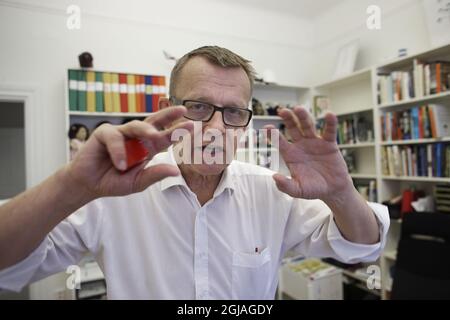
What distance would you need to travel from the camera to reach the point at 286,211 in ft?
2.05

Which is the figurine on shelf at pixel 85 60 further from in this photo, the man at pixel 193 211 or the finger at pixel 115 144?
the finger at pixel 115 144

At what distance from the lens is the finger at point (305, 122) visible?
0.34 meters

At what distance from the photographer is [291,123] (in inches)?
14.2

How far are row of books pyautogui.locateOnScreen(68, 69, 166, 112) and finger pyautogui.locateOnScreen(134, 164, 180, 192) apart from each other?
3.42ft

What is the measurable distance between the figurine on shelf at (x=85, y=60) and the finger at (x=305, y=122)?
1480 mm

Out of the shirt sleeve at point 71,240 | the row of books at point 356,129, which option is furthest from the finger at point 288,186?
the row of books at point 356,129

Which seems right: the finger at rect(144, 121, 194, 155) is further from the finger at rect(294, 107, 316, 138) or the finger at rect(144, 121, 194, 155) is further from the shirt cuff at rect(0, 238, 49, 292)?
the shirt cuff at rect(0, 238, 49, 292)

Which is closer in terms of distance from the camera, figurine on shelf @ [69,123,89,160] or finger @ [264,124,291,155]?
finger @ [264,124,291,155]

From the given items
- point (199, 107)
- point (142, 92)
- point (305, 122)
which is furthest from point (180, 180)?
point (142, 92)

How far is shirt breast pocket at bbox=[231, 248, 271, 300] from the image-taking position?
0.53m

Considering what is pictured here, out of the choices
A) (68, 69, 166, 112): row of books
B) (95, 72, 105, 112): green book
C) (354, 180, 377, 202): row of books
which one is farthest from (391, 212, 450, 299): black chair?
(95, 72, 105, 112): green book

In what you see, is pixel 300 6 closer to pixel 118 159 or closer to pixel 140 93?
pixel 118 159

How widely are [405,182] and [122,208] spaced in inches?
71.0
